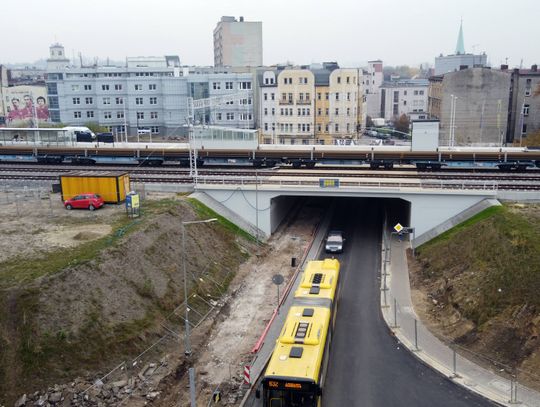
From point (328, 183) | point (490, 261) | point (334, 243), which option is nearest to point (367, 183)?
point (328, 183)

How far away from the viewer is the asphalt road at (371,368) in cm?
2067

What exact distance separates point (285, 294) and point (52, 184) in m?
24.0

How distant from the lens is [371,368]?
23.0 metres

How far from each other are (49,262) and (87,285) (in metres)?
2.93

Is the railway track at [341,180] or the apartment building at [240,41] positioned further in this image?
the apartment building at [240,41]

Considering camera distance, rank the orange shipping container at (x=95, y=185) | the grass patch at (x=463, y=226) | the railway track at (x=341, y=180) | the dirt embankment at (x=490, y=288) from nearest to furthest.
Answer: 1. the dirt embankment at (x=490, y=288)
2. the grass patch at (x=463, y=226)
3. the orange shipping container at (x=95, y=185)
4. the railway track at (x=341, y=180)

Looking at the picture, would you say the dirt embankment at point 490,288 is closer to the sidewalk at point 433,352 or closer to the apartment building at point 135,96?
the sidewalk at point 433,352

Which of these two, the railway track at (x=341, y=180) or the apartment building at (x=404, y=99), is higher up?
the apartment building at (x=404, y=99)

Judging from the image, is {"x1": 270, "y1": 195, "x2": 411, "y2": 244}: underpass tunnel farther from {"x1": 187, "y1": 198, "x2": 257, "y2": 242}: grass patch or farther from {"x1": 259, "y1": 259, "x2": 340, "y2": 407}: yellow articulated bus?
{"x1": 259, "y1": 259, "x2": 340, "y2": 407}: yellow articulated bus

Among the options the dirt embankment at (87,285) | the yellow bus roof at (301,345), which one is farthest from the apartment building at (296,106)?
the yellow bus roof at (301,345)

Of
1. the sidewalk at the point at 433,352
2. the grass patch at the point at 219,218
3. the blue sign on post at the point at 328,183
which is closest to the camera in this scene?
the sidewalk at the point at 433,352

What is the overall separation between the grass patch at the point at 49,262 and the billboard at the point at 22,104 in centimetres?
9403

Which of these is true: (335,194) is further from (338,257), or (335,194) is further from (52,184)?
(52,184)

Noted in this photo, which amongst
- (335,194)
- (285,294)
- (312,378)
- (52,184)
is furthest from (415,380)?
(52,184)
